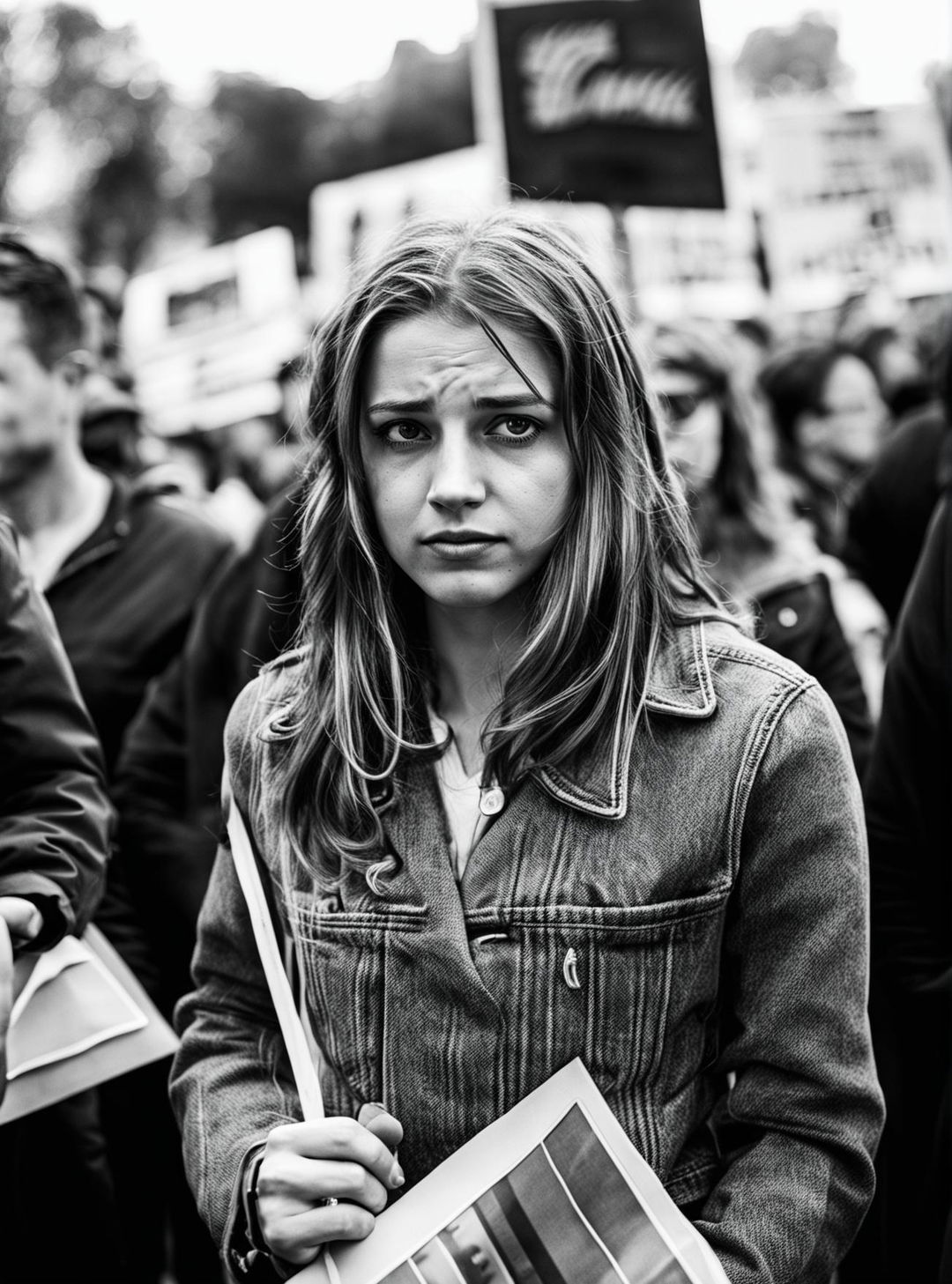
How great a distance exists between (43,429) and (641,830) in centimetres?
214

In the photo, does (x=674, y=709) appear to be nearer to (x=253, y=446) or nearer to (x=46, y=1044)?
(x=46, y=1044)

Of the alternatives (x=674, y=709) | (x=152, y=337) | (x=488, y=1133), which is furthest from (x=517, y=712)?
(x=152, y=337)

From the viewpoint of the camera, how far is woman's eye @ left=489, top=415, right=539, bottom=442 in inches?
71.1

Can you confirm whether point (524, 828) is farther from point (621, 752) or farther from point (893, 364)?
point (893, 364)

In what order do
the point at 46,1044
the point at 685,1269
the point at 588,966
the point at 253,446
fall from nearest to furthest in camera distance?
the point at 685,1269, the point at 588,966, the point at 46,1044, the point at 253,446

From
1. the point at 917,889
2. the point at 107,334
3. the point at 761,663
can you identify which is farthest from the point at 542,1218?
the point at 107,334

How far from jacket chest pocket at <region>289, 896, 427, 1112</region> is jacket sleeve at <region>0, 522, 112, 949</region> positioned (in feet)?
1.59

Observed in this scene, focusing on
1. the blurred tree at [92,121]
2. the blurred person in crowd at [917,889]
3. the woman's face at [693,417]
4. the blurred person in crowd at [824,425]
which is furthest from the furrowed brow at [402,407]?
the blurred tree at [92,121]

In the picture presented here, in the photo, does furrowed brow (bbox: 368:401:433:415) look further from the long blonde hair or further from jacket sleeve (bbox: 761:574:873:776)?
jacket sleeve (bbox: 761:574:873:776)

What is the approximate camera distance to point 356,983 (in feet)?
5.91

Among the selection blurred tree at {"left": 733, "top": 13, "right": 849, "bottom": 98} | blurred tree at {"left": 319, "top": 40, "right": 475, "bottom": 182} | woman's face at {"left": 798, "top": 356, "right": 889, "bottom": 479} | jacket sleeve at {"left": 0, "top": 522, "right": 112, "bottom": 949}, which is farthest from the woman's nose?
blurred tree at {"left": 733, "top": 13, "right": 849, "bottom": 98}

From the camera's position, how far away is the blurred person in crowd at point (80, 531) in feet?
11.0

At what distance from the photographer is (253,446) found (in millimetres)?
8961

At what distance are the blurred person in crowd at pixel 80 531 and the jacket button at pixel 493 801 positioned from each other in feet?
5.28
